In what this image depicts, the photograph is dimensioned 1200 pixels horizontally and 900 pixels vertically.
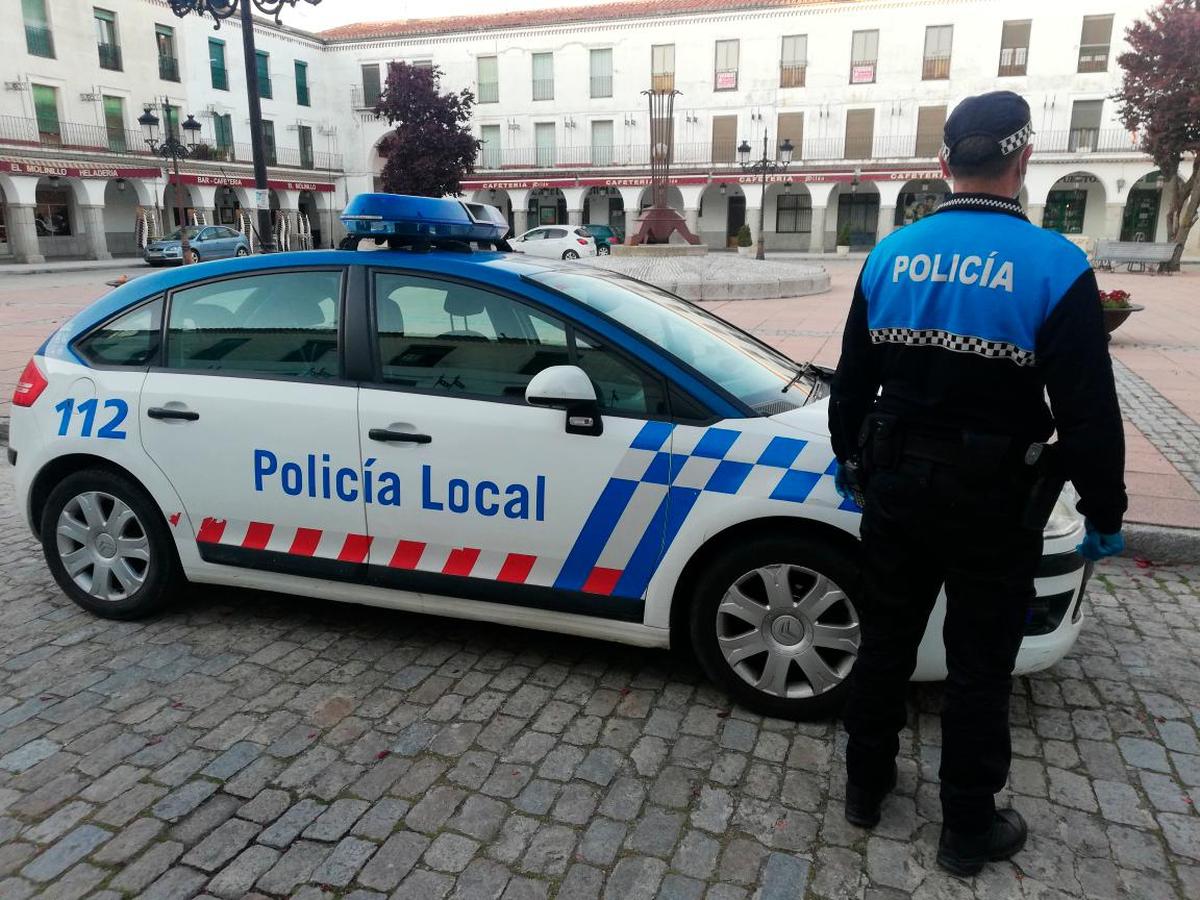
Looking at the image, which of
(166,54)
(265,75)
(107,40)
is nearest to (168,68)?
(166,54)

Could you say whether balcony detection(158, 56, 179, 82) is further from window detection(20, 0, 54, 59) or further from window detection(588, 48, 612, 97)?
window detection(588, 48, 612, 97)

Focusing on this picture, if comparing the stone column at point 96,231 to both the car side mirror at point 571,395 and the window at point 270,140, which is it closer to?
the window at point 270,140

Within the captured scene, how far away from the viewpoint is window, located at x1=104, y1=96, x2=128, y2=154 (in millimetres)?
37281

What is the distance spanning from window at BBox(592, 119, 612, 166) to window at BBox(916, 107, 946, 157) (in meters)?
14.7

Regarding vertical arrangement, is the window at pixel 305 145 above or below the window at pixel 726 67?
below

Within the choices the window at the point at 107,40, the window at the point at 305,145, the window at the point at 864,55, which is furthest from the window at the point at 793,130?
the window at the point at 107,40

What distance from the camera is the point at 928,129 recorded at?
41938 millimetres

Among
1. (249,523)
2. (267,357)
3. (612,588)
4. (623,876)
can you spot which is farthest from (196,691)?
(623,876)

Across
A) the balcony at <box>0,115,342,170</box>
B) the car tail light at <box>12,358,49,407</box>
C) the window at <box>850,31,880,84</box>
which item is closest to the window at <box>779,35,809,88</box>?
the window at <box>850,31,880,84</box>

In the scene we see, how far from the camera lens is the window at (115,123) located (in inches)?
1468

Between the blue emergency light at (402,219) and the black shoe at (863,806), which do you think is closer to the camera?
the black shoe at (863,806)

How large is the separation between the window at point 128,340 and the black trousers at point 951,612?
296 cm

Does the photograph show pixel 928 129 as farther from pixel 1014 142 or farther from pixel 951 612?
pixel 951 612

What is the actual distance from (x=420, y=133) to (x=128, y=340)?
37.7 meters
